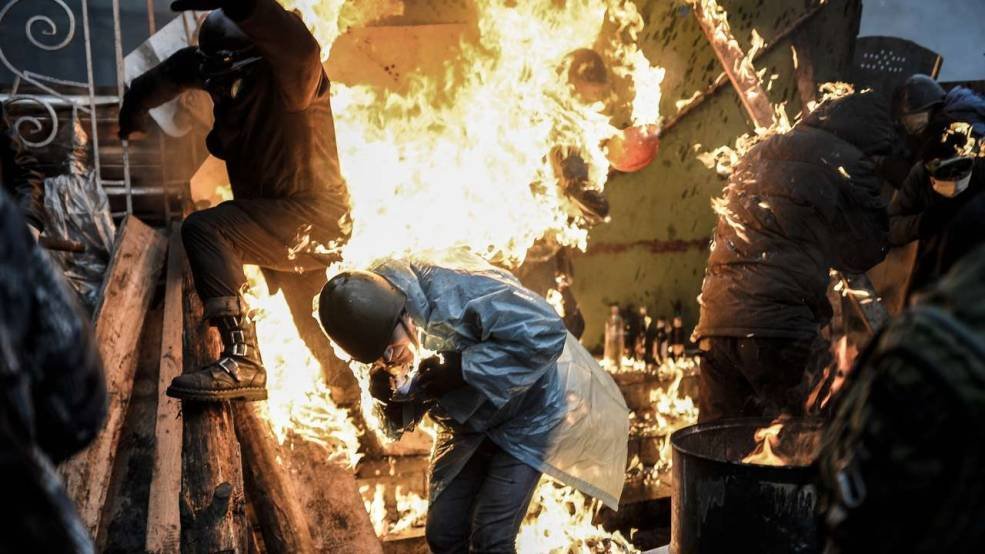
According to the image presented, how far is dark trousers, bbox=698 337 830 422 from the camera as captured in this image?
4723 millimetres

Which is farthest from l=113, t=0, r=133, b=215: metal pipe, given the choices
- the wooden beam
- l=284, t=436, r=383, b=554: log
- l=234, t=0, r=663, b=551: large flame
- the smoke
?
the smoke

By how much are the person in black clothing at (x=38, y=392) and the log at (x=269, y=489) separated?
7.35ft

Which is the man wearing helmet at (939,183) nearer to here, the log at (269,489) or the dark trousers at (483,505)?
the dark trousers at (483,505)

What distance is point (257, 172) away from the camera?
442cm

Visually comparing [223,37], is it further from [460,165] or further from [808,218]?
[808,218]

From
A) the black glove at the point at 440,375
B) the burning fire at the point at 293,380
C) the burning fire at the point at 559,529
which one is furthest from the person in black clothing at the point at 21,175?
the burning fire at the point at 559,529

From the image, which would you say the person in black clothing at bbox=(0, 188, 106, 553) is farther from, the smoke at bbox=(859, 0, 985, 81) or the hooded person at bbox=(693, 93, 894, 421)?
the smoke at bbox=(859, 0, 985, 81)

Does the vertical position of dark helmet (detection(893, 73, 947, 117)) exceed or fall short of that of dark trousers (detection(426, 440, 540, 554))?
it exceeds it

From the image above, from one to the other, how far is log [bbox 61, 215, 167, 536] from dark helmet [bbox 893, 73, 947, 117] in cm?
710

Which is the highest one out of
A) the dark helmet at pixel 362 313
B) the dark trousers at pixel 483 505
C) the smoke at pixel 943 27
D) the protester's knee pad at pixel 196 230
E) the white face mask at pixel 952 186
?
the smoke at pixel 943 27

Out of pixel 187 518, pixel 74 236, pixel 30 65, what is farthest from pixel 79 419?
pixel 30 65

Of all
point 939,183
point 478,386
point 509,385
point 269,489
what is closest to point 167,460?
point 269,489

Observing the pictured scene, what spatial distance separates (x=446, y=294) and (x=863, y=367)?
212 cm

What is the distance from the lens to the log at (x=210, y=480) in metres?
2.91
